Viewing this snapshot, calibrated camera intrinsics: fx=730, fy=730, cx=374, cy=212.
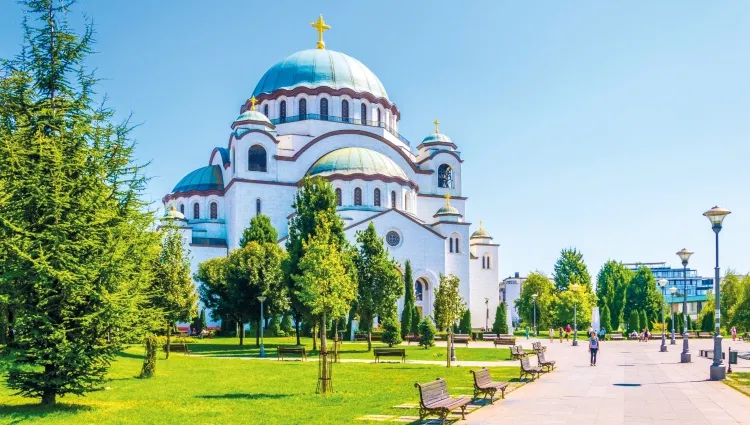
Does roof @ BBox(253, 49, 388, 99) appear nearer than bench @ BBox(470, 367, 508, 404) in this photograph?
No

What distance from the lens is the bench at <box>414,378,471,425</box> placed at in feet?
38.9

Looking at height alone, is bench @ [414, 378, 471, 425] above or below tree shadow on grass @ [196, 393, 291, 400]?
above

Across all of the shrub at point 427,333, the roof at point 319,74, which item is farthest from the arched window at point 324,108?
the shrub at point 427,333

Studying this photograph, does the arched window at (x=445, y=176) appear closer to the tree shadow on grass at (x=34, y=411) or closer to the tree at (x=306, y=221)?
the tree at (x=306, y=221)

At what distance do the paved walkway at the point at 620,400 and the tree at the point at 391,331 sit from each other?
1448 cm

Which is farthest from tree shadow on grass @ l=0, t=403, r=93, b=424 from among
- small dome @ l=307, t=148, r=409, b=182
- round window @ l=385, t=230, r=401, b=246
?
small dome @ l=307, t=148, r=409, b=182

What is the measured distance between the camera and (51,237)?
13.6 meters

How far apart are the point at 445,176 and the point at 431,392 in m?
51.0

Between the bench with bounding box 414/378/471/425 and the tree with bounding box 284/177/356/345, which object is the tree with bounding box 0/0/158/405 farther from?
the tree with bounding box 284/177/356/345

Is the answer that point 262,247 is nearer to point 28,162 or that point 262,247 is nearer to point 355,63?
point 28,162

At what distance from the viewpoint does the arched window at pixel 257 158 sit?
55.1 meters

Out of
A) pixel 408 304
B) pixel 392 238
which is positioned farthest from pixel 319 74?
pixel 408 304

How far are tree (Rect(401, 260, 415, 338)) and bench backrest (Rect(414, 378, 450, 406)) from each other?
3208cm

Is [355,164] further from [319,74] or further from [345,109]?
[319,74]
